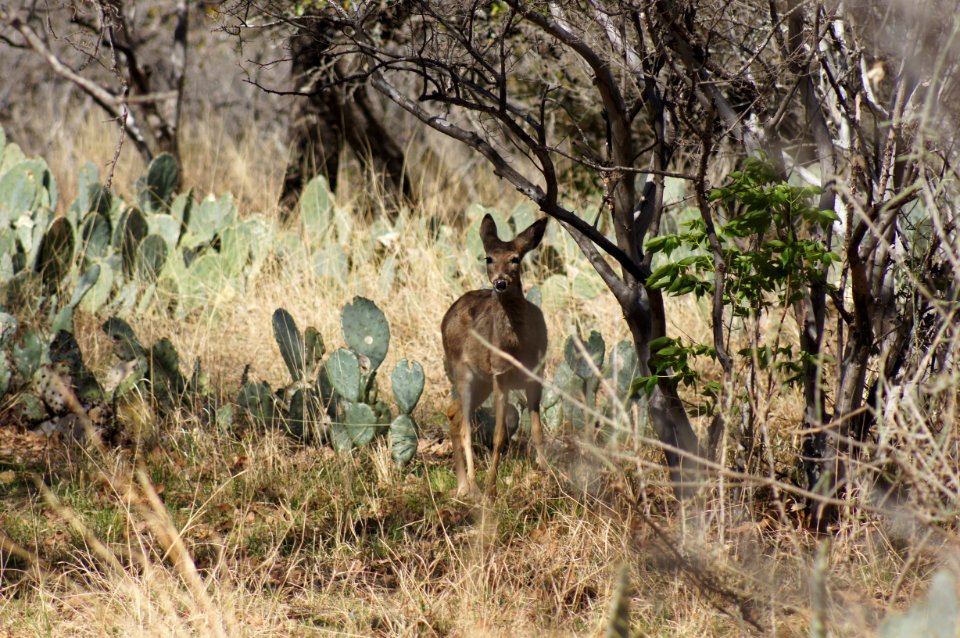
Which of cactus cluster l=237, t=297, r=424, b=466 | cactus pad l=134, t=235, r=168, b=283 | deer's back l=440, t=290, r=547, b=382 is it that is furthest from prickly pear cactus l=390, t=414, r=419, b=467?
cactus pad l=134, t=235, r=168, b=283

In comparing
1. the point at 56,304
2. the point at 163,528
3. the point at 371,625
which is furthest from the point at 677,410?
the point at 56,304

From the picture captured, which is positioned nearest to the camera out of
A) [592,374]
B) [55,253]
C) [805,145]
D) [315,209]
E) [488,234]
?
[805,145]

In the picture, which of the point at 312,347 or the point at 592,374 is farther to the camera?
the point at 312,347

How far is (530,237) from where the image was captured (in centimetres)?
577

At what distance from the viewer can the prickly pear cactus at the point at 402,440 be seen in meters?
5.08

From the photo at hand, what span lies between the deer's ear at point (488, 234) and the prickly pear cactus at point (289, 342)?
1.13 metres

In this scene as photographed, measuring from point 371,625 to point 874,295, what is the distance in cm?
222

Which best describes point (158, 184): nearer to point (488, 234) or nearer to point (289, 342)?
point (289, 342)

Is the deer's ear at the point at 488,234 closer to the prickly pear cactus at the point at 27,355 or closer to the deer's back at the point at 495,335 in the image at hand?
the deer's back at the point at 495,335

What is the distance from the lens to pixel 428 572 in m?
4.05

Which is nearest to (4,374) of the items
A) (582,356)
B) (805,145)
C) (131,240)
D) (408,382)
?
(408,382)

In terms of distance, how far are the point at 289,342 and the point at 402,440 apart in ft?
2.71

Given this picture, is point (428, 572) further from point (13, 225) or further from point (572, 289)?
point (13, 225)

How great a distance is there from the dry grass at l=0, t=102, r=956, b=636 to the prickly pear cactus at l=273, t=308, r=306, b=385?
0.39 metres
